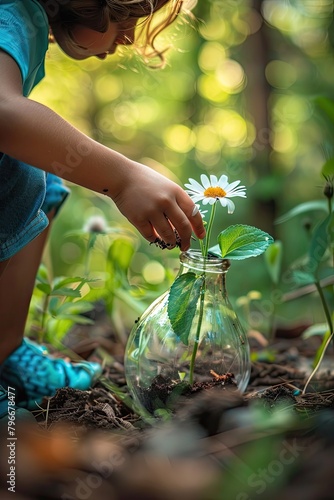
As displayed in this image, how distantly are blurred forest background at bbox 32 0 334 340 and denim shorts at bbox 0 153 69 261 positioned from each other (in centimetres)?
120

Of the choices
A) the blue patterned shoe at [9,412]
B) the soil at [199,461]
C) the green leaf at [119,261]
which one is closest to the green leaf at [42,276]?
the green leaf at [119,261]

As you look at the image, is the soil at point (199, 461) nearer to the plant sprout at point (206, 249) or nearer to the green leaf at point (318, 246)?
the plant sprout at point (206, 249)

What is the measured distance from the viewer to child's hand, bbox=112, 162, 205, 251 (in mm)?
858

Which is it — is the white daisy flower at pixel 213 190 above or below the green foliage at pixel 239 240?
above

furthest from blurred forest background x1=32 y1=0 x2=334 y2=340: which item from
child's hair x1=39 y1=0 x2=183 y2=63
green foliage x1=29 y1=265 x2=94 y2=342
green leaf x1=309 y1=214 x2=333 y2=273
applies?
child's hair x1=39 y1=0 x2=183 y2=63

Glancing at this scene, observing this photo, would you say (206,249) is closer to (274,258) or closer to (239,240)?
(239,240)

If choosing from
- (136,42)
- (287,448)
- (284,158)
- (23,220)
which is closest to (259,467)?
(287,448)

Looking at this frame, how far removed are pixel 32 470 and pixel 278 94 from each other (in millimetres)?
3101

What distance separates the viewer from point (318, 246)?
120cm

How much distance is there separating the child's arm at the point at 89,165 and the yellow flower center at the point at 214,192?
0.03 m

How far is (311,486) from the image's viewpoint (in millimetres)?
457

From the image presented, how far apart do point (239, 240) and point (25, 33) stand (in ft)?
1.55

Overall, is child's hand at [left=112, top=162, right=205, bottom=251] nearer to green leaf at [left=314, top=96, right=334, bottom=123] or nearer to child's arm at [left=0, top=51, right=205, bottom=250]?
child's arm at [left=0, top=51, right=205, bottom=250]

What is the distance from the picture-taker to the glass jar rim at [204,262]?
36.1 inches
